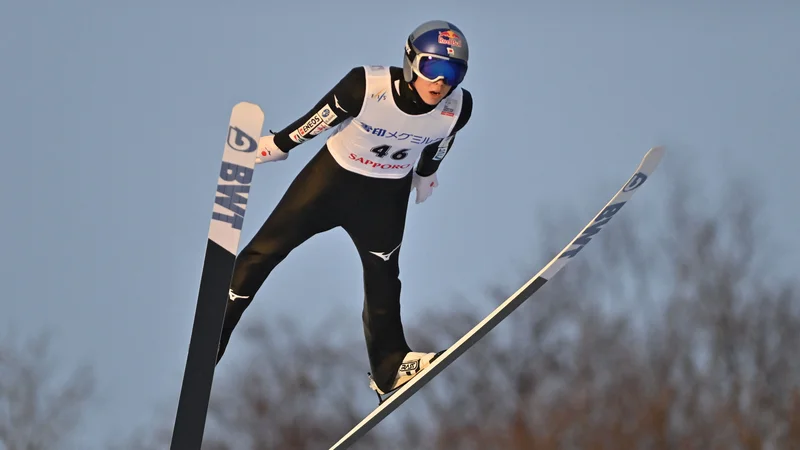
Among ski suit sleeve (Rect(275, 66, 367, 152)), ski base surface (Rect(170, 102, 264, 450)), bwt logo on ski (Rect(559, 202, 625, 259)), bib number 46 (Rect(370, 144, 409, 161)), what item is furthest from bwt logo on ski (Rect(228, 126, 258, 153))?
bwt logo on ski (Rect(559, 202, 625, 259))

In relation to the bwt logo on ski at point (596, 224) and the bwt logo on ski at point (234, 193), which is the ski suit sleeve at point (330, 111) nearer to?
the bwt logo on ski at point (234, 193)

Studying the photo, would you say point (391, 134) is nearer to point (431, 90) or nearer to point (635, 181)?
point (431, 90)

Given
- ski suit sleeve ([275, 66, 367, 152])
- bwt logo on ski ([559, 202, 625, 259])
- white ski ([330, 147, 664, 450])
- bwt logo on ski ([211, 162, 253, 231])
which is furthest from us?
bwt logo on ski ([559, 202, 625, 259])

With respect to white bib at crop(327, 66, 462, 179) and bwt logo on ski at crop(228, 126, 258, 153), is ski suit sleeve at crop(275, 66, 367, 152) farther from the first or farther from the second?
bwt logo on ski at crop(228, 126, 258, 153)

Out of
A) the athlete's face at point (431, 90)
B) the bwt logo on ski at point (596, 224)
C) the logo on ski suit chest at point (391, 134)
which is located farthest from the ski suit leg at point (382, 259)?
the bwt logo on ski at point (596, 224)

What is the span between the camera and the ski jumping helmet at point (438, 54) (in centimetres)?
635

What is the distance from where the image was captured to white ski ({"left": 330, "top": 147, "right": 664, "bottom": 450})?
7023 millimetres

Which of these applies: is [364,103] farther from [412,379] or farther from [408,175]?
[412,379]

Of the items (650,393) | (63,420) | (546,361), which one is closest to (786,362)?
(650,393)

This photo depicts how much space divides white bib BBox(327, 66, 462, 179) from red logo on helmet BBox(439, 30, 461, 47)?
342 mm

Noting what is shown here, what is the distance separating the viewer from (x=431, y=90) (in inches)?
254

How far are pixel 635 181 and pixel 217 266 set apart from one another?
8.15ft

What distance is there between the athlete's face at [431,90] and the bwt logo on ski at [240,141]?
868mm

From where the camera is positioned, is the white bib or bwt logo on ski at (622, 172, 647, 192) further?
bwt logo on ski at (622, 172, 647, 192)
